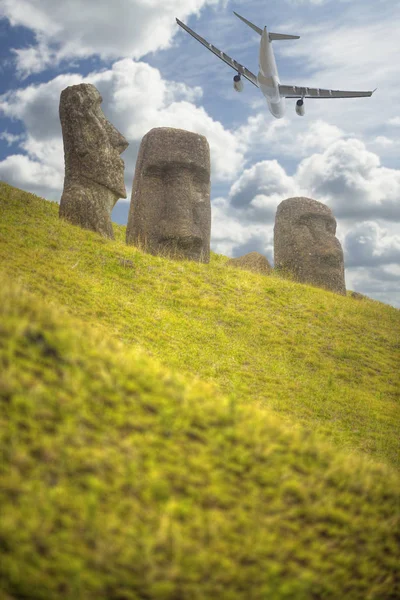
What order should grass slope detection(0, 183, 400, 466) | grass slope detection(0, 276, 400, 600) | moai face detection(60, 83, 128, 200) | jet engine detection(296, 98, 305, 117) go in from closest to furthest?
grass slope detection(0, 276, 400, 600) → grass slope detection(0, 183, 400, 466) → moai face detection(60, 83, 128, 200) → jet engine detection(296, 98, 305, 117)

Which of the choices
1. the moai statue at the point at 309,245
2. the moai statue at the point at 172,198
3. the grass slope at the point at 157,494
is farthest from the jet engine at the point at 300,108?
the grass slope at the point at 157,494

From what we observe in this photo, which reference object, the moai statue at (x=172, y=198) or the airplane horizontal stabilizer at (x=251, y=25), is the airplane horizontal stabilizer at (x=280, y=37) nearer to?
the airplane horizontal stabilizer at (x=251, y=25)

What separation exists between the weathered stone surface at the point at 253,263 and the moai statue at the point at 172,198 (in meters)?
4.49

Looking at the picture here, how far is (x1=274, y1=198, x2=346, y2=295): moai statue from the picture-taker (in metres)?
19.3

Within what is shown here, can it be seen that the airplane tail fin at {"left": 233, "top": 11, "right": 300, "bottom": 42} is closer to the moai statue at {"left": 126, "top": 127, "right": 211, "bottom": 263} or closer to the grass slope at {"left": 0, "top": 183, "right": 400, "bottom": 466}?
the moai statue at {"left": 126, "top": 127, "right": 211, "bottom": 263}

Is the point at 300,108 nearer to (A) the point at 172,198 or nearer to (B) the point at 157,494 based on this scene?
(A) the point at 172,198

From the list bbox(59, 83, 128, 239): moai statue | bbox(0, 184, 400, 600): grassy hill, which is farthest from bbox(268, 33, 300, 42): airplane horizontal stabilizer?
bbox(0, 184, 400, 600): grassy hill

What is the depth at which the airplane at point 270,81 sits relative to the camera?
81.2 feet

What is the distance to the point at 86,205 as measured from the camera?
14.6 meters

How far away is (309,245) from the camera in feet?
64.0

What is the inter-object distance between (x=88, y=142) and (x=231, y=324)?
7190 millimetres

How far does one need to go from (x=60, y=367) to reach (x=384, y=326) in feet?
45.3

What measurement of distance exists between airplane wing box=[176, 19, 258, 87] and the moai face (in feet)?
40.7

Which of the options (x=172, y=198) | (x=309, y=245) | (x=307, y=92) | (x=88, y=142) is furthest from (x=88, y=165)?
(x=307, y=92)
